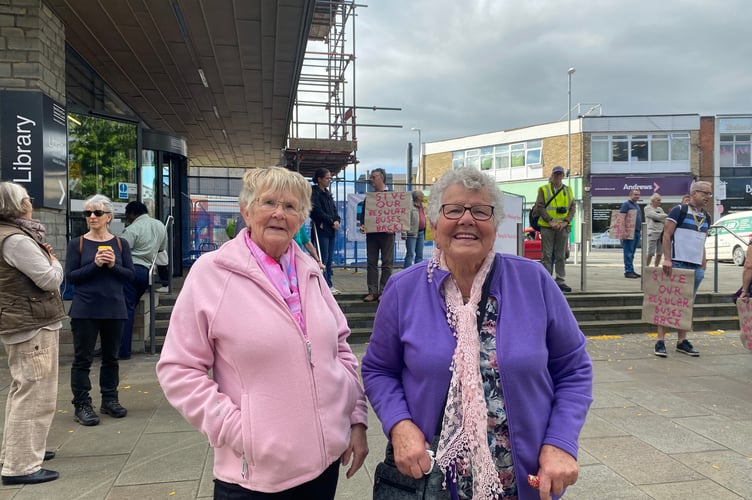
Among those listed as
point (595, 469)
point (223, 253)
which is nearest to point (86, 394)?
point (223, 253)

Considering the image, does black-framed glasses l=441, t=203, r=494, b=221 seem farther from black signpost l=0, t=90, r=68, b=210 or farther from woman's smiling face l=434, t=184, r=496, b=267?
black signpost l=0, t=90, r=68, b=210

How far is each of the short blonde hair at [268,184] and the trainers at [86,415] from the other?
10.7ft

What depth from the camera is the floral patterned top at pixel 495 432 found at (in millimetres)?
1684

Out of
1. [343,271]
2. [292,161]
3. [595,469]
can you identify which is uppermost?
[292,161]

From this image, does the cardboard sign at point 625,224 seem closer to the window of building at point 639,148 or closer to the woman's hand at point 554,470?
the woman's hand at point 554,470

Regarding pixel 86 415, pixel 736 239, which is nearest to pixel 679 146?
pixel 736 239

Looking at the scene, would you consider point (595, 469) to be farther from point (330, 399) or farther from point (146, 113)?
point (146, 113)

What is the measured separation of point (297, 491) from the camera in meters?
1.76

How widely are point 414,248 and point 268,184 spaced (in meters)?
8.35

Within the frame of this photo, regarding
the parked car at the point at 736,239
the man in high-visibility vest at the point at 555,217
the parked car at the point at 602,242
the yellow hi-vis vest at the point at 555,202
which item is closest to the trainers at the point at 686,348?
the man in high-visibility vest at the point at 555,217

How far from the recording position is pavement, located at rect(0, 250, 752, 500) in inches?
125

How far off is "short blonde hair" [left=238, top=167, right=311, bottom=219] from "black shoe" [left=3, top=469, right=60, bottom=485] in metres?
2.58

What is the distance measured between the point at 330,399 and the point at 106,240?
3385 mm

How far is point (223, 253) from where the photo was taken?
1.79 metres
